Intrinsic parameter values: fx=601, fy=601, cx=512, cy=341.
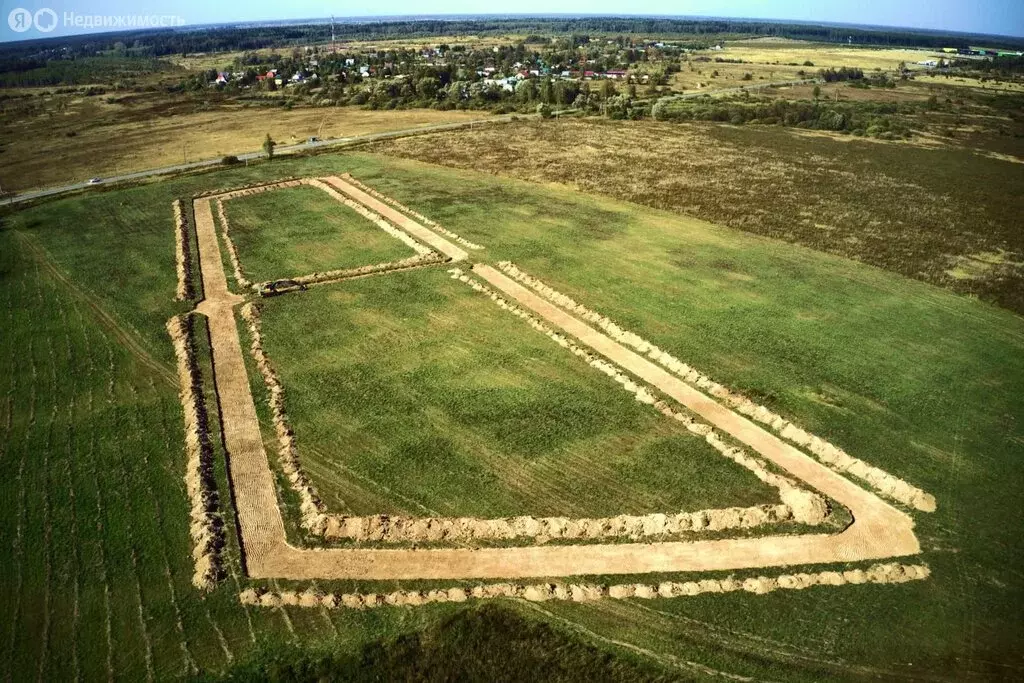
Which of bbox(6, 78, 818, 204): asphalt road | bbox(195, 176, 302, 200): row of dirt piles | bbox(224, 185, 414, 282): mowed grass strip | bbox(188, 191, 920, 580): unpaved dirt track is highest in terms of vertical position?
bbox(6, 78, 818, 204): asphalt road

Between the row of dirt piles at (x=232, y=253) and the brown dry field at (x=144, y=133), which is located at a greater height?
the brown dry field at (x=144, y=133)

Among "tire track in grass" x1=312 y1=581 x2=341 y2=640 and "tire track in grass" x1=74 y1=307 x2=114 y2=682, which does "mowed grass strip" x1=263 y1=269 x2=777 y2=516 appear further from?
"tire track in grass" x1=74 y1=307 x2=114 y2=682

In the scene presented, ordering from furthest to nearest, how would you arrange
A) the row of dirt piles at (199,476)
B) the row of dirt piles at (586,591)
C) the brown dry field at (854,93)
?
the brown dry field at (854,93)
the row of dirt piles at (199,476)
the row of dirt piles at (586,591)

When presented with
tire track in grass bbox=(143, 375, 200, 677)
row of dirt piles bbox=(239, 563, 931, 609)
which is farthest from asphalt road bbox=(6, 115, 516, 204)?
row of dirt piles bbox=(239, 563, 931, 609)

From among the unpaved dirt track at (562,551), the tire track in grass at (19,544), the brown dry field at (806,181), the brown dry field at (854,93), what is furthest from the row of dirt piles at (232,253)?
the brown dry field at (854,93)

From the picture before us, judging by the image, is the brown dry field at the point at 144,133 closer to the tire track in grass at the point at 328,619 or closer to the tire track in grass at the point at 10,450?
the tire track in grass at the point at 10,450
